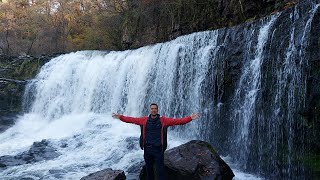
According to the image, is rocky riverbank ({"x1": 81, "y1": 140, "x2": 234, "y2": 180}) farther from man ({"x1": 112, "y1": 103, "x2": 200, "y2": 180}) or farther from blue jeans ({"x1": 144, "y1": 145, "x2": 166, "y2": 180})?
man ({"x1": 112, "y1": 103, "x2": 200, "y2": 180})

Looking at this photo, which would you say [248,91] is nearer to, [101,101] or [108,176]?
[108,176]

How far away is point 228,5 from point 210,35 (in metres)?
3.78

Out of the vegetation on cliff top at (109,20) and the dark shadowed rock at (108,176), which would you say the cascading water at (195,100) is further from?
the vegetation on cliff top at (109,20)

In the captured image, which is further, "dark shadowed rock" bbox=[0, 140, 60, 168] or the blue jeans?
"dark shadowed rock" bbox=[0, 140, 60, 168]

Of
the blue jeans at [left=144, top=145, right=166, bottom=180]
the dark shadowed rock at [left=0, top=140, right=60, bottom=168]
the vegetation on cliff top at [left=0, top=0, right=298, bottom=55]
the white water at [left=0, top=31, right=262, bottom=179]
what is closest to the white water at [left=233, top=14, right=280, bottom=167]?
the white water at [left=0, top=31, right=262, bottom=179]

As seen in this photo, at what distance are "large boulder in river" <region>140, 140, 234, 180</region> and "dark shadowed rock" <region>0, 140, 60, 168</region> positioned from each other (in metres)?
4.98

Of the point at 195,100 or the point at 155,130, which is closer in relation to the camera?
the point at 155,130

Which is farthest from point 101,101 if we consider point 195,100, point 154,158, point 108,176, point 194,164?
point 154,158

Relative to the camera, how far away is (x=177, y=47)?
13.2 meters

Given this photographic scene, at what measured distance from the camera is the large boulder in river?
284 inches

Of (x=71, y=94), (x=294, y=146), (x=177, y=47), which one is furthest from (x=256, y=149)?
(x=71, y=94)

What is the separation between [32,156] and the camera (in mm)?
11414

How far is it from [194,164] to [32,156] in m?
6.37

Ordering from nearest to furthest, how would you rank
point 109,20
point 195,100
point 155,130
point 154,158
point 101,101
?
point 155,130 → point 154,158 → point 195,100 → point 101,101 → point 109,20
